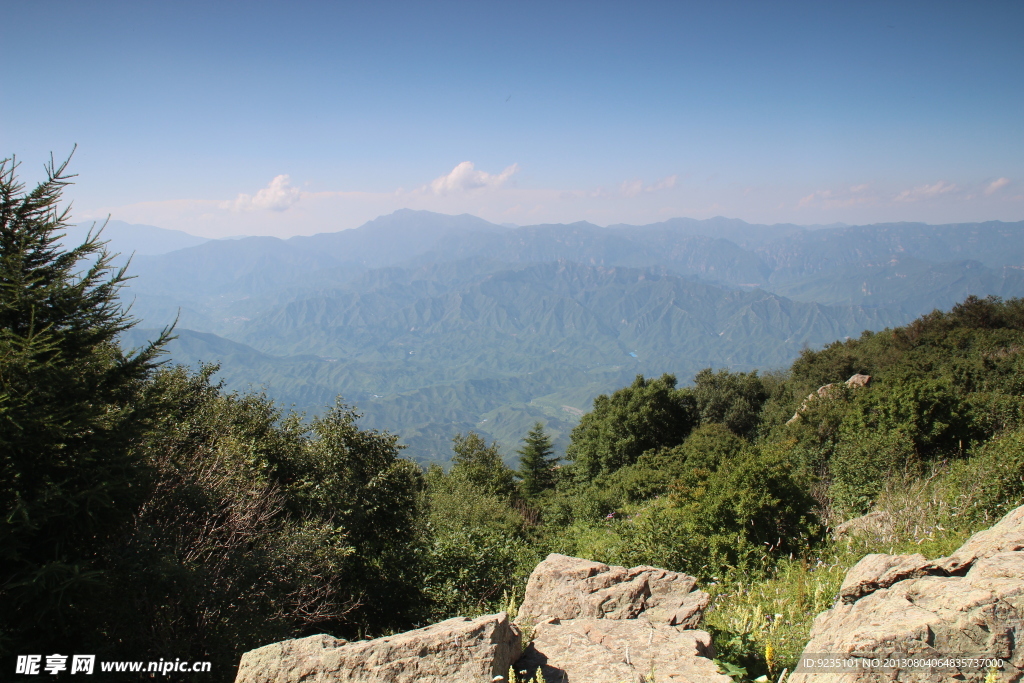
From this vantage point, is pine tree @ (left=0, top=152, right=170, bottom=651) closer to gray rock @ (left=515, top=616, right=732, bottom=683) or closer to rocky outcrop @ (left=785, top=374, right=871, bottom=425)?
gray rock @ (left=515, top=616, right=732, bottom=683)

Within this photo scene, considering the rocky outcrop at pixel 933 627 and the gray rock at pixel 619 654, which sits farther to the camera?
the gray rock at pixel 619 654

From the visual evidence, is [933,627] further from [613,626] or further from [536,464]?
Answer: [536,464]

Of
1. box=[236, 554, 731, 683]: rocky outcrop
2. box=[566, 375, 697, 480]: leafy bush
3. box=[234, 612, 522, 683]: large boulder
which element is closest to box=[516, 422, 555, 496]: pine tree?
box=[566, 375, 697, 480]: leafy bush

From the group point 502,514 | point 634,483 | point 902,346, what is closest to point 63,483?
point 502,514

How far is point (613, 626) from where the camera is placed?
6160mm

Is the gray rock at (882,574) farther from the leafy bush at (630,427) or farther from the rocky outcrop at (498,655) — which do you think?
the leafy bush at (630,427)

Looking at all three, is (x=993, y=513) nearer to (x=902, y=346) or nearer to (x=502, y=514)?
(x=502, y=514)

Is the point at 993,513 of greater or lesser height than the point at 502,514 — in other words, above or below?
above

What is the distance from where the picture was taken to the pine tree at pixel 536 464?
142 feet

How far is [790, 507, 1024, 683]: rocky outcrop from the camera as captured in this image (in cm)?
383

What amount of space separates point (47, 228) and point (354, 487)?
9414 mm

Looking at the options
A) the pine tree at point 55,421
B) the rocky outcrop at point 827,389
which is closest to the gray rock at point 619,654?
the pine tree at point 55,421

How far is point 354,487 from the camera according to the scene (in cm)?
1467

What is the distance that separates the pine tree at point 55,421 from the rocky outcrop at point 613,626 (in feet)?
20.4
